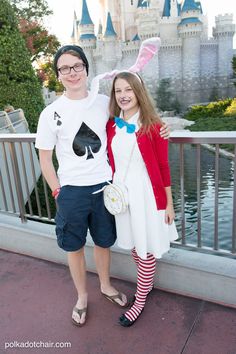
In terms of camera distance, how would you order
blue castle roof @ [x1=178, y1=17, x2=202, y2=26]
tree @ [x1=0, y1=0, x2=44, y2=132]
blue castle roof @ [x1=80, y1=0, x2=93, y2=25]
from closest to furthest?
tree @ [x1=0, y1=0, x2=44, y2=132], blue castle roof @ [x1=178, y1=17, x2=202, y2=26], blue castle roof @ [x1=80, y1=0, x2=93, y2=25]

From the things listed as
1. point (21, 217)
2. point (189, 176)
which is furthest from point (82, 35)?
point (21, 217)

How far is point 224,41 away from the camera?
102 ft

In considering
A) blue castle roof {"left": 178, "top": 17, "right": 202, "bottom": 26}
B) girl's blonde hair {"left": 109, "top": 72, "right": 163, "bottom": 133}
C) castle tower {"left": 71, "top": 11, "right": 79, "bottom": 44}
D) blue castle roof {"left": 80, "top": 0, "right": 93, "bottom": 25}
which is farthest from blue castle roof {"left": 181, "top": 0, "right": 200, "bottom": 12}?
girl's blonde hair {"left": 109, "top": 72, "right": 163, "bottom": 133}

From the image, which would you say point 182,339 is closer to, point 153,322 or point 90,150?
point 153,322

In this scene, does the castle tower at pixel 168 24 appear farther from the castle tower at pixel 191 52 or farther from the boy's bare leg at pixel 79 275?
the boy's bare leg at pixel 79 275

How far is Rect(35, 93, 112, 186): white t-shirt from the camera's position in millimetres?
1620

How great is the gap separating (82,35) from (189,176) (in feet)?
90.1

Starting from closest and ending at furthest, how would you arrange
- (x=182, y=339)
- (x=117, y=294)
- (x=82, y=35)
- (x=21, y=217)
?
(x=182, y=339) < (x=117, y=294) < (x=21, y=217) < (x=82, y=35)

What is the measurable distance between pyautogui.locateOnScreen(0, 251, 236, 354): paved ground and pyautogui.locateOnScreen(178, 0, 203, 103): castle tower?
1183 inches

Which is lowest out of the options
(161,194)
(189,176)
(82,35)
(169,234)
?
(189,176)

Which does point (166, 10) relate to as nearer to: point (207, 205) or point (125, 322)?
point (207, 205)

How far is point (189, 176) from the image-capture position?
11258 millimetres

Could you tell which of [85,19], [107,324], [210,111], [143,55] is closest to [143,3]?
[85,19]

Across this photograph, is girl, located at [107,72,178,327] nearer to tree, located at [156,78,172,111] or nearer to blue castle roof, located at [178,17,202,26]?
tree, located at [156,78,172,111]
